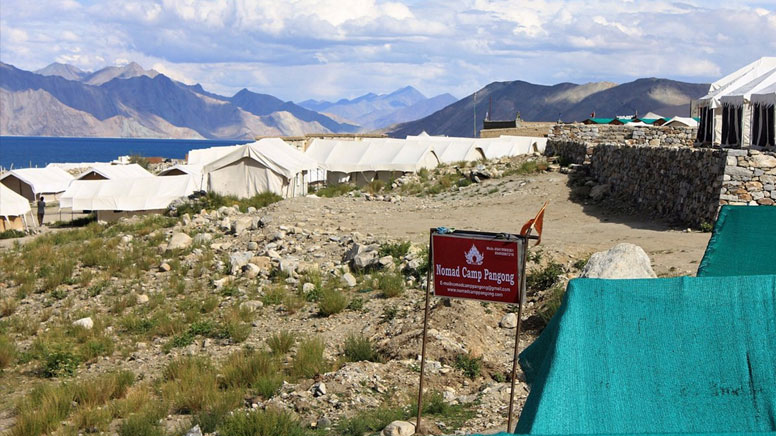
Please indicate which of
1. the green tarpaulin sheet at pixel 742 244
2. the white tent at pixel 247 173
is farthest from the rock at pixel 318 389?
the white tent at pixel 247 173

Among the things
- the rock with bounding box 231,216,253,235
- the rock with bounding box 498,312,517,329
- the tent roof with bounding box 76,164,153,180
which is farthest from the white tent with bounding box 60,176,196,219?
the rock with bounding box 498,312,517,329

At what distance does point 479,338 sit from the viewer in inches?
428

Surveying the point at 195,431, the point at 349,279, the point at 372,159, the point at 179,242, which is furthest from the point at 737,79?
the point at 195,431

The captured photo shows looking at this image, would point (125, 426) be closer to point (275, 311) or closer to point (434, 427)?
point (434, 427)

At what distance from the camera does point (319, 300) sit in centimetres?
1412

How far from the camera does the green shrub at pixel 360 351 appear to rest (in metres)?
10.5

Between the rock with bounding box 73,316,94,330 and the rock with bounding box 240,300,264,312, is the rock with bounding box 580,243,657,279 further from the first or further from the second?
the rock with bounding box 73,316,94,330

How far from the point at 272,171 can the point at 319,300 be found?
17.4 m

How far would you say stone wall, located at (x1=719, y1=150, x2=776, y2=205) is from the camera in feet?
50.5

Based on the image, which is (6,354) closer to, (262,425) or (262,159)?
(262,425)

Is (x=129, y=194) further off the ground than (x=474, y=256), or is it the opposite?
(x=474, y=256)

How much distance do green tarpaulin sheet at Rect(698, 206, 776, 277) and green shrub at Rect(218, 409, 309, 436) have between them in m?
4.12

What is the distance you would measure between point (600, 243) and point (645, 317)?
10785mm

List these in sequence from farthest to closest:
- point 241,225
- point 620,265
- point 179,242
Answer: point 241,225 < point 179,242 < point 620,265
